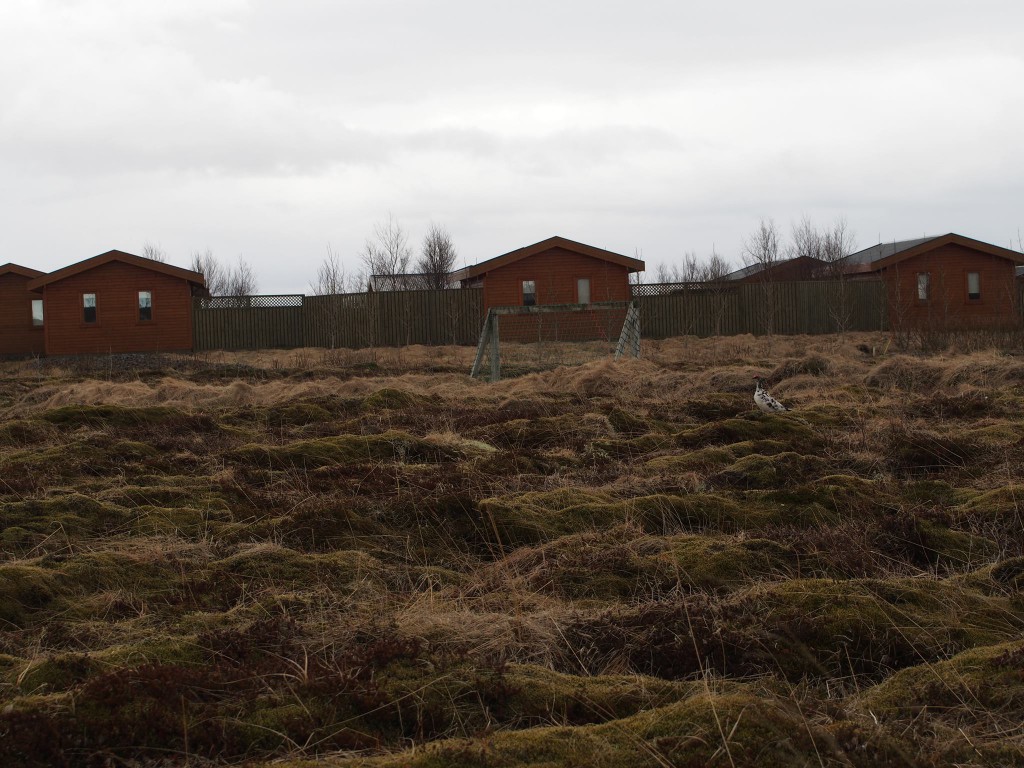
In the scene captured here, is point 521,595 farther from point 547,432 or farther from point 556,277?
point 556,277

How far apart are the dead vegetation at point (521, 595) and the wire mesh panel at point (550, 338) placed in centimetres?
Result: 924

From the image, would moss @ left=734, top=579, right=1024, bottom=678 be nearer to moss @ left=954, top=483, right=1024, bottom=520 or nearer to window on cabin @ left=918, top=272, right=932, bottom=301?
moss @ left=954, top=483, right=1024, bottom=520

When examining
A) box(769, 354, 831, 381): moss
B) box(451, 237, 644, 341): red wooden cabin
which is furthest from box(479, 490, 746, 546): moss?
box(451, 237, 644, 341): red wooden cabin

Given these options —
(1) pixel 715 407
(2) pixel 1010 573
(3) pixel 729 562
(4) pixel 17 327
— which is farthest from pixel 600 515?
(4) pixel 17 327

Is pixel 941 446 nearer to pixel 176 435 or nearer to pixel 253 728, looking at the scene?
pixel 253 728

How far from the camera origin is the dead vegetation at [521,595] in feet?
9.34

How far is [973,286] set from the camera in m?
34.7

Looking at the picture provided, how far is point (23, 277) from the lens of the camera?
118 ft

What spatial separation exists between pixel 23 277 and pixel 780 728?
38.6 metres

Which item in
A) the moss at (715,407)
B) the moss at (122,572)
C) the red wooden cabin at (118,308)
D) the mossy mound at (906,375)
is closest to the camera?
the moss at (122,572)

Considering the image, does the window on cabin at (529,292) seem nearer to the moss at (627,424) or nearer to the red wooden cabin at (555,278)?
the red wooden cabin at (555,278)

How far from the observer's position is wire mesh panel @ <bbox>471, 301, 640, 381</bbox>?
1891 centimetres

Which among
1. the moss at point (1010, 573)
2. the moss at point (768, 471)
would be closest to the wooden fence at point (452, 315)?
the moss at point (768, 471)

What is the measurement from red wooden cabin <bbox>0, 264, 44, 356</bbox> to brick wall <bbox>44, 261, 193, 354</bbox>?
3.64m
